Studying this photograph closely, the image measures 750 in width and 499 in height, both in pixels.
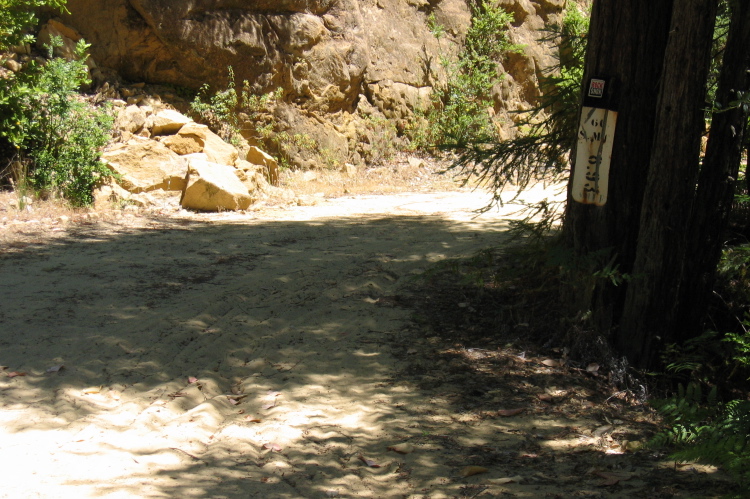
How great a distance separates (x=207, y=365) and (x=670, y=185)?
3.42m

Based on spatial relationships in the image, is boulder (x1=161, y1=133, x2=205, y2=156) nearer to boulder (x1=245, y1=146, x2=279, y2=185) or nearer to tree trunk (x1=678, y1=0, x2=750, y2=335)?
boulder (x1=245, y1=146, x2=279, y2=185)

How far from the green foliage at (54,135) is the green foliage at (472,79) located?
7636mm

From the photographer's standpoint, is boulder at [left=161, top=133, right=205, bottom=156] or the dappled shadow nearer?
the dappled shadow

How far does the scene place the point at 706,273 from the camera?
488cm

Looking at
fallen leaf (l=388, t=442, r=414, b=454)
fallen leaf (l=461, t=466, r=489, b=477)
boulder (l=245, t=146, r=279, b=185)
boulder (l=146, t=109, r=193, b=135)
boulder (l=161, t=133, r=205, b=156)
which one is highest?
boulder (l=146, t=109, r=193, b=135)

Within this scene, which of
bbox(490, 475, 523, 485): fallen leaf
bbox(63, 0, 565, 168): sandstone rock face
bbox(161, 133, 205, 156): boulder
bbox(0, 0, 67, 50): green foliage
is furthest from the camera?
bbox(63, 0, 565, 168): sandstone rock face

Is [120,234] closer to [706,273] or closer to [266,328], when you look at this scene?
[266,328]

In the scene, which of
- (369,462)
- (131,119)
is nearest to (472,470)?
(369,462)

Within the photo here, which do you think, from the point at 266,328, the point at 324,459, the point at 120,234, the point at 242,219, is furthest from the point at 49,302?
the point at 242,219

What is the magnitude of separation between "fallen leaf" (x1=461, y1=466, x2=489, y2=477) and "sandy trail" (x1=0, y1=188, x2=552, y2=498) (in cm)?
10

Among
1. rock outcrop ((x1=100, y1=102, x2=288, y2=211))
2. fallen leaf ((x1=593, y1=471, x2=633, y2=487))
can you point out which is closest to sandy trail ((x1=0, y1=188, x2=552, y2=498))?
fallen leaf ((x1=593, y1=471, x2=633, y2=487))

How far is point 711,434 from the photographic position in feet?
11.5

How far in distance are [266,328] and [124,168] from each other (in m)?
5.76

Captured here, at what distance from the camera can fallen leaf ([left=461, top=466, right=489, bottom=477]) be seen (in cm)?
369
